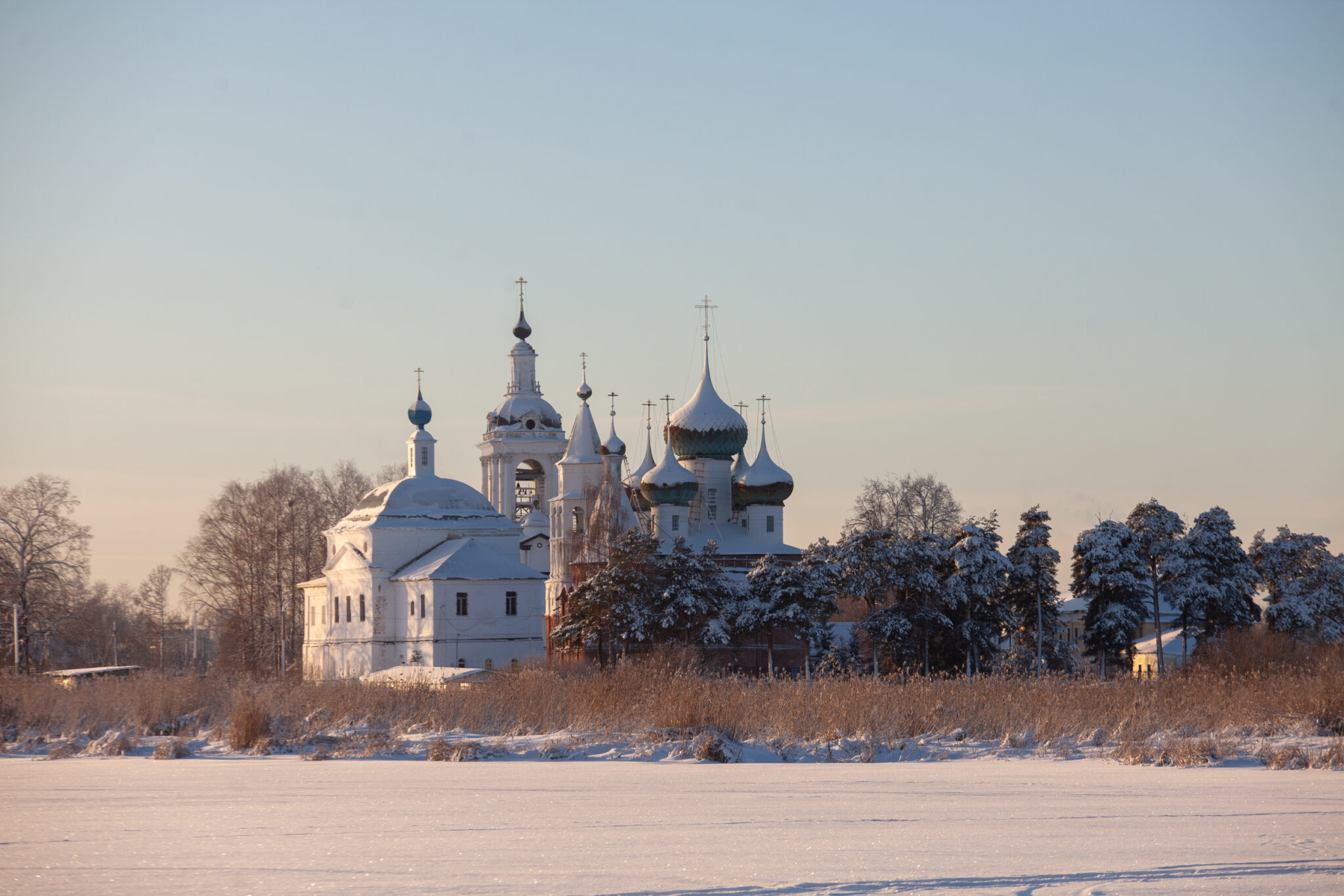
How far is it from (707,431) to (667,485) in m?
4.42

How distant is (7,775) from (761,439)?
45.8 metres

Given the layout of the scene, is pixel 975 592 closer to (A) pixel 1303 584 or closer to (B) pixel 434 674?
(A) pixel 1303 584

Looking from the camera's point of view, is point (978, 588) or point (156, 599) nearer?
point (978, 588)

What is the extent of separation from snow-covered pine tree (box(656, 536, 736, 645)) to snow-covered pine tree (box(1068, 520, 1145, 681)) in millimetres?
11732

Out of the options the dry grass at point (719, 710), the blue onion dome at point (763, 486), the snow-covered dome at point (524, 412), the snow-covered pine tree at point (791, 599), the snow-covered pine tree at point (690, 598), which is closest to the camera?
the dry grass at point (719, 710)

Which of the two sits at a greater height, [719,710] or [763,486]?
[763,486]

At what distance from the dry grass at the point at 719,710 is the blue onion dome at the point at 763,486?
33736mm

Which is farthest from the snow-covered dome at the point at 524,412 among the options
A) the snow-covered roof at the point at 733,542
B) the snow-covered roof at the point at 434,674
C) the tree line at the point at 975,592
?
the snow-covered roof at the point at 434,674

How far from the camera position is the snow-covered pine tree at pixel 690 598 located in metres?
43.4

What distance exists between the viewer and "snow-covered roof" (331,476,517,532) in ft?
197

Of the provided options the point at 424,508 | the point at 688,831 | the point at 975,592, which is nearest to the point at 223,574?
the point at 424,508

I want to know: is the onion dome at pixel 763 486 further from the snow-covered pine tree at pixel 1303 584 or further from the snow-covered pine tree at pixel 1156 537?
the snow-covered pine tree at pixel 1303 584

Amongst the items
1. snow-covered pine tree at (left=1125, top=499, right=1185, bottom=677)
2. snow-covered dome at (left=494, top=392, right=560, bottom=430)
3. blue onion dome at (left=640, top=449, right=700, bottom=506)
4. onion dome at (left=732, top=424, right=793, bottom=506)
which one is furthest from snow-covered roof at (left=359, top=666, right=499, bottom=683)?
snow-covered dome at (left=494, top=392, right=560, bottom=430)

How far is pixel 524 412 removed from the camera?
7238 cm
